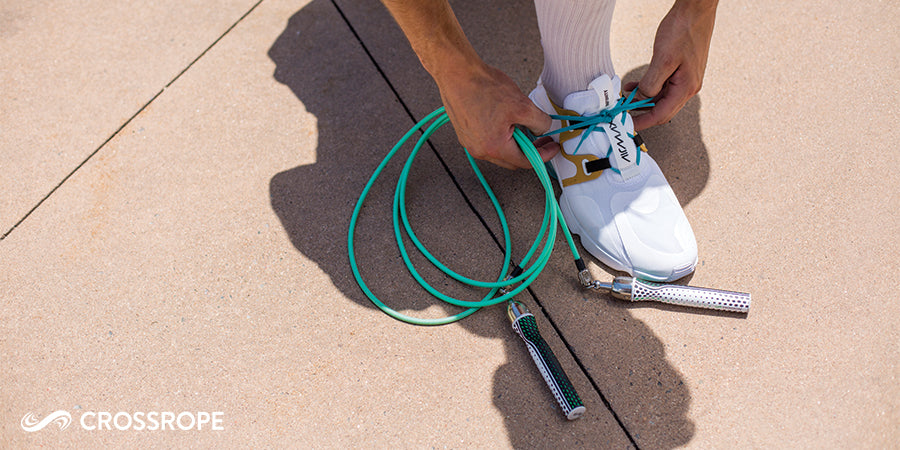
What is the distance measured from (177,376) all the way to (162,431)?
0.46 ft

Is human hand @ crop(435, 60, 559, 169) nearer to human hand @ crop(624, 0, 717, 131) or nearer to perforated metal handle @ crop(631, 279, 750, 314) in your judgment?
human hand @ crop(624, 0, 717, 131)

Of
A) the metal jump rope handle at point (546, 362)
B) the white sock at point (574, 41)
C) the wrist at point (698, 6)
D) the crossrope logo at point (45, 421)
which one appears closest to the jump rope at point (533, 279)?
the metal jump rope handle at point (546, 362)

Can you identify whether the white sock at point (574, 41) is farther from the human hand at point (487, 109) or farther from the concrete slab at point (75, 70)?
the concrete slab at point (75, 70)

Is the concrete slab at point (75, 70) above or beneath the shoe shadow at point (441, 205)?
above

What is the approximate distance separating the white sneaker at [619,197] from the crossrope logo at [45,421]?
1.45m

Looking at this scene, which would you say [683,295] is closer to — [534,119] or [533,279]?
[533,279]

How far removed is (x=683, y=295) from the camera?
5.13 ft

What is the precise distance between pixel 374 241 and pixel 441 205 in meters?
0.23

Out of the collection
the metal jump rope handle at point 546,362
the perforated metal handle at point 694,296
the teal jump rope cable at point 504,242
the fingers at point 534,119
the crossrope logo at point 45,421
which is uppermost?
the crossrope logo at point 45,421

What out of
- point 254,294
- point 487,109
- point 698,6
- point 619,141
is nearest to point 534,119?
point 487,109

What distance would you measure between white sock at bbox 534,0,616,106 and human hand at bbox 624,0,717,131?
0.13 m

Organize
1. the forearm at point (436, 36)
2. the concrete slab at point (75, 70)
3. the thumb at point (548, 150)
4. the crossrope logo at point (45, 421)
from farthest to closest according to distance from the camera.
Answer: the concrete slab at point (75, 70)
the thumb at point (548, 150)
the crossrope logo at point (45, 421)
the forearm at point (436, 36)

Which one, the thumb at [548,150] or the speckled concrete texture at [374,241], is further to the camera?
the thumb at [548,150]

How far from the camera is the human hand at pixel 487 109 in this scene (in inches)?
56.5
